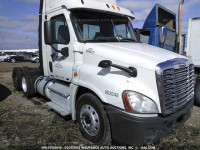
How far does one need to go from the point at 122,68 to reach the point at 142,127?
37.7 inches

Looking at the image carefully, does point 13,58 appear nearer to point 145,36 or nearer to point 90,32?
point 145,36

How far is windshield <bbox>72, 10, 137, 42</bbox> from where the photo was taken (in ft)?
12.1

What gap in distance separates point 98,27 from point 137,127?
2.42 meters

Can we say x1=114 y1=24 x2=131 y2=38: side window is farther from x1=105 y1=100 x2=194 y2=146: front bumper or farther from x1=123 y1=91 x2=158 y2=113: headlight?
x1=105 y1=100 x2=194 y2=146: front bumper

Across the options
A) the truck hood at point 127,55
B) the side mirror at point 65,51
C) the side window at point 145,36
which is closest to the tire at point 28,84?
the side mirror at point 65,51

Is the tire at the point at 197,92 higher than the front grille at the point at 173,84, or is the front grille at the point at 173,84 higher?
the front grille at the point at 173,84

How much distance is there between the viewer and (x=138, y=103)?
2570 millimetres

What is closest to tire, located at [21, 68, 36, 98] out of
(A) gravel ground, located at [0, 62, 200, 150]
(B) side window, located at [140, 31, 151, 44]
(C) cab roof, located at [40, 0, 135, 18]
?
(A) gravel ground, located at [0, 62, 200, 150]

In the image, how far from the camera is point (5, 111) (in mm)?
5016

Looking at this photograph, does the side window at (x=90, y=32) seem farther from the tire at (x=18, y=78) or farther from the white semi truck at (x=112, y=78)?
the tire at (x=18, y=78)

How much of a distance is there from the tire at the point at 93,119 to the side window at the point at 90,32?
4.25 ft

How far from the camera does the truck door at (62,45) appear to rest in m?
3.77

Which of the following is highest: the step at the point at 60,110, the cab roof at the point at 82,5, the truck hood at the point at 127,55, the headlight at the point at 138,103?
the cab roof at the point at 82,5

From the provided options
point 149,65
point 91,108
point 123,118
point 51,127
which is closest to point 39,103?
point 51,127
